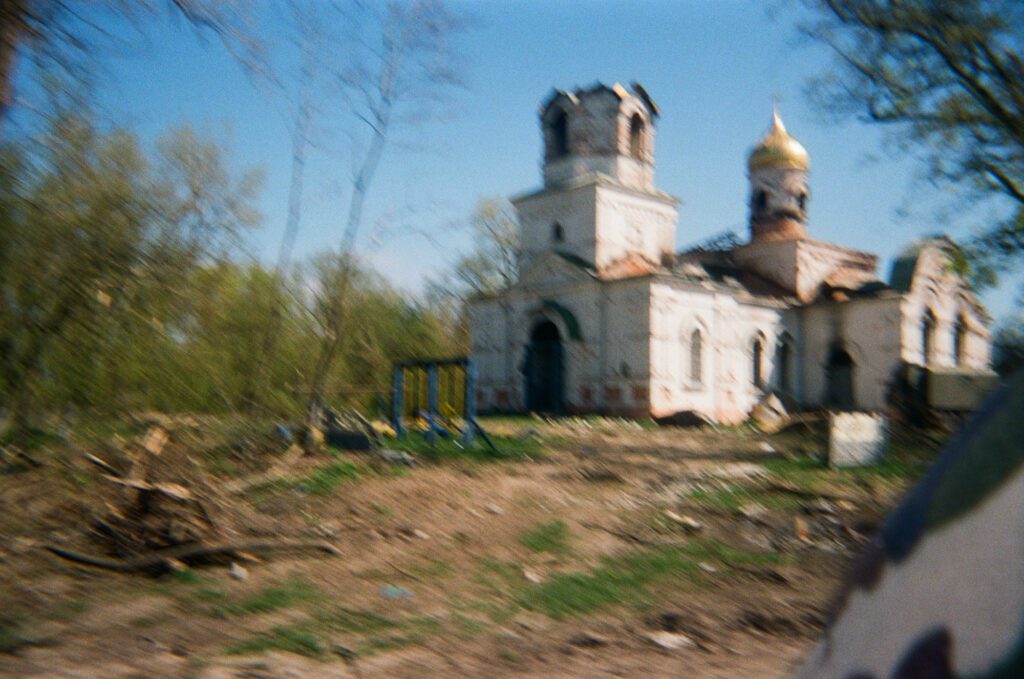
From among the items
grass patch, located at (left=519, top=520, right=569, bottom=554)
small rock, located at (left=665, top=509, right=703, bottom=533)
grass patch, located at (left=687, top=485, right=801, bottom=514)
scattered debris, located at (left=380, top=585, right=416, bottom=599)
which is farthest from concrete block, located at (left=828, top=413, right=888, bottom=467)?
scattered debris, located at (left=380, top=585, right=416, bottom=599)

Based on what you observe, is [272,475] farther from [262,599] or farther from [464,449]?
[464,449]

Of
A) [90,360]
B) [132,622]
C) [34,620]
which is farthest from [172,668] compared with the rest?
[90,360]

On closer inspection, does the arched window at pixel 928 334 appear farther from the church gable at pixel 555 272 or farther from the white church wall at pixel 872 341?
the church gable at pixel 555 272

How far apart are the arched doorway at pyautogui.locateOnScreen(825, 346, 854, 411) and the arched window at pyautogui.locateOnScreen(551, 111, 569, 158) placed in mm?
12212

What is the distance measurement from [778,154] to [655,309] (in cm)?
1217

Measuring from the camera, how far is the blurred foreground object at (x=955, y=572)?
3.29ft

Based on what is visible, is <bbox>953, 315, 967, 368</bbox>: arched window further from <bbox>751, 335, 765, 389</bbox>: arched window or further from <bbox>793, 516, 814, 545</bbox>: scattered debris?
<bbox>793, 516, 814, 545</bbox>: scattered debris

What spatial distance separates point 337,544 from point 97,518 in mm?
2164

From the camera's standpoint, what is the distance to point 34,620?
5398mm

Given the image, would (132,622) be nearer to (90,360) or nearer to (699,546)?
(90,360)

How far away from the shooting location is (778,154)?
105 ft

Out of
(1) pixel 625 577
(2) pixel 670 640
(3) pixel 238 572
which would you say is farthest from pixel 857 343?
(3) pixel 238 572

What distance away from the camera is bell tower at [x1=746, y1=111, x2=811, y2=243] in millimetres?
32000

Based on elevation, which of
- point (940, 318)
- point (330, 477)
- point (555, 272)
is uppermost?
point (555, 272)
